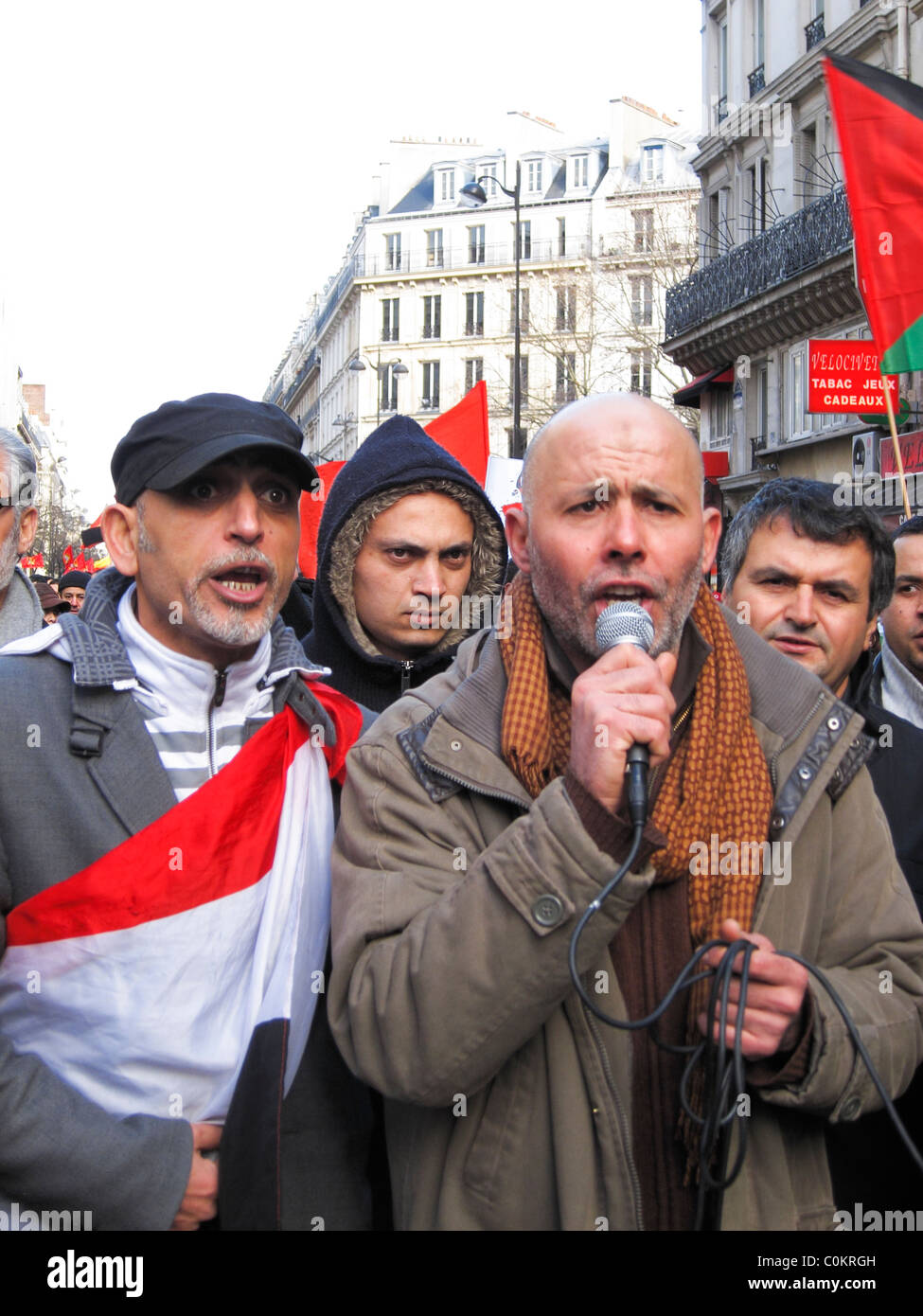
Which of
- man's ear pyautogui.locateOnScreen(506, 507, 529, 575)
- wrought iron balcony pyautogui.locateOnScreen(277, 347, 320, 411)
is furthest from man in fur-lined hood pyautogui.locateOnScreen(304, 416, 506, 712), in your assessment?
wrought iron balcony pyautogui.locateOnScreen(277, 347, 320, 411)

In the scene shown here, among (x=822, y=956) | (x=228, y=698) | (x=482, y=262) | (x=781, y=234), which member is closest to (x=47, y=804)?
(x=228, y=698)

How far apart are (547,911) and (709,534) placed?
860mm

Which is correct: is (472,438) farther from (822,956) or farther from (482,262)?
(482,262)

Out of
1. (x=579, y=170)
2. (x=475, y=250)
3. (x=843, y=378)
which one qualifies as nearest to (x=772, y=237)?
(x=843, y=378)

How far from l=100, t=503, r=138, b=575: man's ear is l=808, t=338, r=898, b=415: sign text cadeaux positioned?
37.5 feet

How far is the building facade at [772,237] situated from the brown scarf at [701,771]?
18.9 m

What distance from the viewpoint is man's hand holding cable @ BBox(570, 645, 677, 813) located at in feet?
5.94

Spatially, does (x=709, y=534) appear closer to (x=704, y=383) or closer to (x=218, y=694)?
(x=218, y=694)

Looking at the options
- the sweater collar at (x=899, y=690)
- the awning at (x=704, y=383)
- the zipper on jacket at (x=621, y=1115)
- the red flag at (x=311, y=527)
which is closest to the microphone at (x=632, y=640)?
the zipper on jacket at (x=621, y=1115)

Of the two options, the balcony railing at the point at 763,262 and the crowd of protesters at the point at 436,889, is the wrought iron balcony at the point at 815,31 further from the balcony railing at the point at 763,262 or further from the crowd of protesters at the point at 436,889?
the crowd of protesters at the point at 436,889

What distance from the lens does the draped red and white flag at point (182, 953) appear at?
2.19 meters

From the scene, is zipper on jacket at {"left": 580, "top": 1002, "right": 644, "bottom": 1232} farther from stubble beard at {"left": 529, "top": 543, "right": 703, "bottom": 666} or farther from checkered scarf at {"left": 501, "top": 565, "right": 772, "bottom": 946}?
stubble beard at {"left": 529, "top": 543, "right": 703, "bottom": 666}

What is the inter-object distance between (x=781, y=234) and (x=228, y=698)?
80.9 feet

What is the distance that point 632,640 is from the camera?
193 cm
